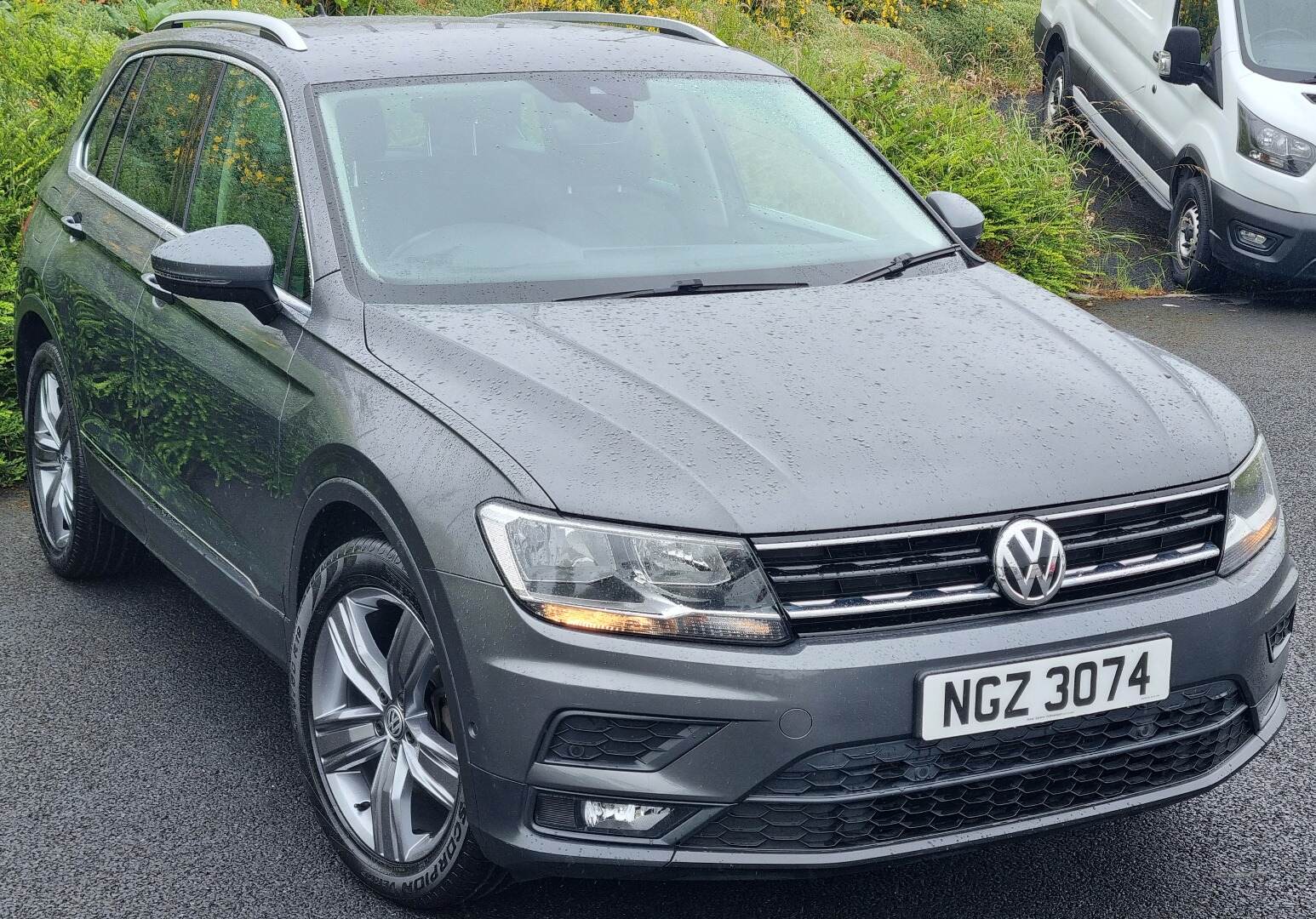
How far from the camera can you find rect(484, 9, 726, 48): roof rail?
4.74 metres

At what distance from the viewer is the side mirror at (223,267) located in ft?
10.7

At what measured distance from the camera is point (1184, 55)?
30.5 ft

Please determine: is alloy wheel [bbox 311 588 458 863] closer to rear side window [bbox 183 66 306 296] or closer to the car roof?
rear side window [bbox 183 66 306 296]

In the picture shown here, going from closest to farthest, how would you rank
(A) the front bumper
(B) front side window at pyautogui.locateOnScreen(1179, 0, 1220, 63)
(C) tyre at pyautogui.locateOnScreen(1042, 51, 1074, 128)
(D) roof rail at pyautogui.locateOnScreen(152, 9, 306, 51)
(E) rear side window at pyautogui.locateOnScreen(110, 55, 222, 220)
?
(A) the front bumper → (D) roof rail at pyautogui.locateOnScreen(152, 9, 306, 51) → (E) rear side window at pyautogui.locateOnScreen(110, 55, 222, 220) → (B) front side window at pyautogui.locateOnScreen(1179, 0, 1220, 63) → (C) tyre at pyautogui.locateOnScreen(1042, 51, 1074, 128)

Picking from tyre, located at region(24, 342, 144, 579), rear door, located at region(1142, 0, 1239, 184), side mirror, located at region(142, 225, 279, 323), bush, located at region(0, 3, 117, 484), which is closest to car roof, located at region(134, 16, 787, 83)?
side mirror, located at region(142, 225, 279, 323)

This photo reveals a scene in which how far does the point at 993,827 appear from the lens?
8.76 ft

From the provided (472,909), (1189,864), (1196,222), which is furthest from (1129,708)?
(1196,222)

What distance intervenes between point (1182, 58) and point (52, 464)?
287 inches

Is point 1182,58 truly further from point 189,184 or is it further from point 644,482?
point 644,482

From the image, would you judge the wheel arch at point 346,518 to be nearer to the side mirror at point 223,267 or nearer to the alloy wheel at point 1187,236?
the side mirror at point 223,267

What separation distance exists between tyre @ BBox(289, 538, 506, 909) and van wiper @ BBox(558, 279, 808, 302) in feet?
2.75

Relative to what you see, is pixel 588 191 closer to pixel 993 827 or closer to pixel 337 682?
pixel 337 682

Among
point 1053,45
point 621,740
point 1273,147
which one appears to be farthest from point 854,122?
point 621,740

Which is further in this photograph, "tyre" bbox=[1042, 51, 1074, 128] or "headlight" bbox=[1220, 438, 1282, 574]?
"tyre" bbox=[1042, 51, 1074, 128]
